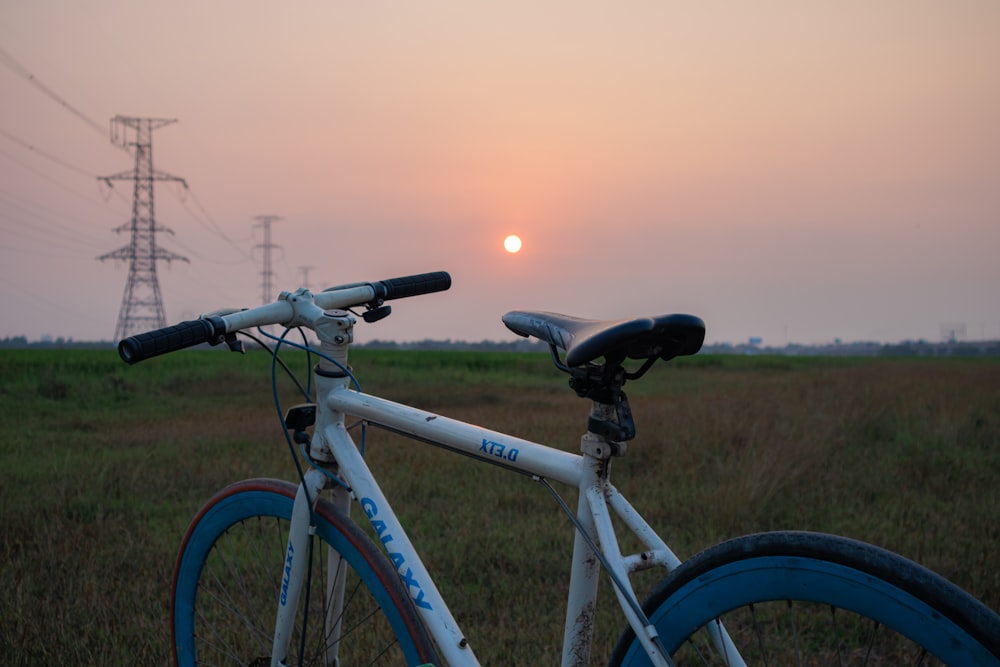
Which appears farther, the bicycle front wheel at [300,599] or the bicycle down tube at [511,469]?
the bicycle front wheel at [300,599]

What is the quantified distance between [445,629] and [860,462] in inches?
233

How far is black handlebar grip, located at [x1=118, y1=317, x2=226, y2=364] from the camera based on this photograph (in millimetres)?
1712

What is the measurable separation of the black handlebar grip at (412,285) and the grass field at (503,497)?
1.60 m

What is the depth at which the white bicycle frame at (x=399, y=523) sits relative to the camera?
1439 mm

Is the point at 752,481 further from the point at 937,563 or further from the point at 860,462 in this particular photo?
the point at 860,462

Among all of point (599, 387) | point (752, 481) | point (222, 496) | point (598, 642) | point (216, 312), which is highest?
point (216, 312)

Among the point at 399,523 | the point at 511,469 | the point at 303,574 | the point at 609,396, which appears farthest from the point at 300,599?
the point at 609,396

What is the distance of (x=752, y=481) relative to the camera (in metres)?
5.21

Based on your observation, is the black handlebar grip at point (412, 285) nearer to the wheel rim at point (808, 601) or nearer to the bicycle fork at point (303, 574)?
the bicycle fork at point (303, 574)

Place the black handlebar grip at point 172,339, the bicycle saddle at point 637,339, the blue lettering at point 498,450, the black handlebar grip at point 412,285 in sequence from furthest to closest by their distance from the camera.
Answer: the black handlebar grip at point 412,285, the black handlebar grip at point 172,339, the blue lettering at point 498,450, the bicycle saddle at point 637,339

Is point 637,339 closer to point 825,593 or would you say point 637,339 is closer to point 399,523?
point 825,593

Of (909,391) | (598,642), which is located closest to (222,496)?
(598,642)

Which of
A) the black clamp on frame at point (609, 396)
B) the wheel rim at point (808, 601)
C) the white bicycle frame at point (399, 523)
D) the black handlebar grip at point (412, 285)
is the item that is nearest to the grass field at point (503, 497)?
the white bicycle frame at point (399, 523)

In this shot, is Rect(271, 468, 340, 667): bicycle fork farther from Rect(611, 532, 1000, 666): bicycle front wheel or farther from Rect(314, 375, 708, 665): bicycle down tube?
Rect(611, 532, 1000, 666): bicycle front wheel
